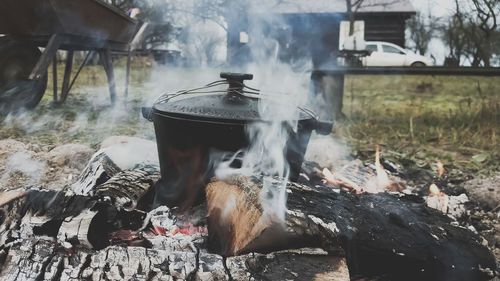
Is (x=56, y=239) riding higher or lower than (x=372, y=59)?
lower

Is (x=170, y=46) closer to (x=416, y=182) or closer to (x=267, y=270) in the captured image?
(x=416, y=182)

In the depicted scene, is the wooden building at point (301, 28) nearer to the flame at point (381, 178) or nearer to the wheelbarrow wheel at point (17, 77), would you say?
the wheelbarrow wheel at point (17, 77)

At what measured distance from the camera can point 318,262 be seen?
1493mm

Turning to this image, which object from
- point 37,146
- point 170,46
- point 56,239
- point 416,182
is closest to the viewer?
point 56,239

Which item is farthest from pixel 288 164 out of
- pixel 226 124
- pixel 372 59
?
pixel 372 59

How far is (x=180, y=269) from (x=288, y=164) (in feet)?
3.93

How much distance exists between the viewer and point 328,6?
1659 centimetres

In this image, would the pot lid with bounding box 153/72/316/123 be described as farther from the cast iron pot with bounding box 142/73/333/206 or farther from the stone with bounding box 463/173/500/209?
the stone with bounding box 463/173/500/209

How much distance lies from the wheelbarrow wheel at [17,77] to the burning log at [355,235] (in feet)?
12.5

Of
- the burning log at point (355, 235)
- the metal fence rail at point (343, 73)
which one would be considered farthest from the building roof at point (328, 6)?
the burning log at point (355, 235)

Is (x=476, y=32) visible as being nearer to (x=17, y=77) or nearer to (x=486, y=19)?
(x=486, y=19)

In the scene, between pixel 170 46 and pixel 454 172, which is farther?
pixel 170 46

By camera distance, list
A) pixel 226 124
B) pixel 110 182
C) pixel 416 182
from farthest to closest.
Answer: pixel 416 182 → pixel 110 182 → pixel 226 124

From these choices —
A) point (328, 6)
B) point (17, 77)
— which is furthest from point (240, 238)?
point (328, 6)
